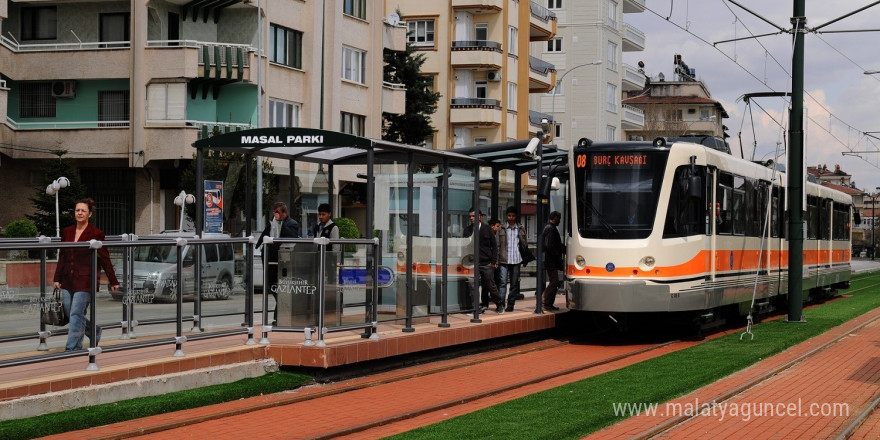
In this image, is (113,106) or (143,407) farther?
(113,106)

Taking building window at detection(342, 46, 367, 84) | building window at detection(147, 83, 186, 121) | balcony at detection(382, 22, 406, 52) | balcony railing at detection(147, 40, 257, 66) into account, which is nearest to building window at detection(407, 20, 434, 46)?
balcony at detection(382, 22, 406, 52)

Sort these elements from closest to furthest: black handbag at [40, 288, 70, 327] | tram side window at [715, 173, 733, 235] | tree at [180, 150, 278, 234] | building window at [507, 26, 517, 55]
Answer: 1. black handbag at [40, 288, 70, 327]
2. tram side window at [715, 173, 733, 235]
3. tree at [180, 150, 278, 234]
4. building window at [507, 26, 517, 55]

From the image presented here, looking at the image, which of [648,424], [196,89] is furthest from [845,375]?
[196,89]

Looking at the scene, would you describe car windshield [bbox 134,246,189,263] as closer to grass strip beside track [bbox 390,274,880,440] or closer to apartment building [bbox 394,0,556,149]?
grass strip beside track [bbox 390,274,880,440]

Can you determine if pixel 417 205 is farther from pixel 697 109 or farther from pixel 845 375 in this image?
pixel 697 109

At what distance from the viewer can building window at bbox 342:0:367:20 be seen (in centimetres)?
5153

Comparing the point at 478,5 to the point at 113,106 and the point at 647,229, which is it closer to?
the point at 113,106

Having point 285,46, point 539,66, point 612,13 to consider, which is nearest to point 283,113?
point 285,46

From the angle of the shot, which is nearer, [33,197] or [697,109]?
[33,197]

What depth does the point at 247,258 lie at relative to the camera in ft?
47.0

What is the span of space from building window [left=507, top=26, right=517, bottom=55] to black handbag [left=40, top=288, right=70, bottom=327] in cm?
5730

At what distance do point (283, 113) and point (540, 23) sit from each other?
1130 inches

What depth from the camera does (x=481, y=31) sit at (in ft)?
220

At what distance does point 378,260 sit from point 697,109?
380 feet
